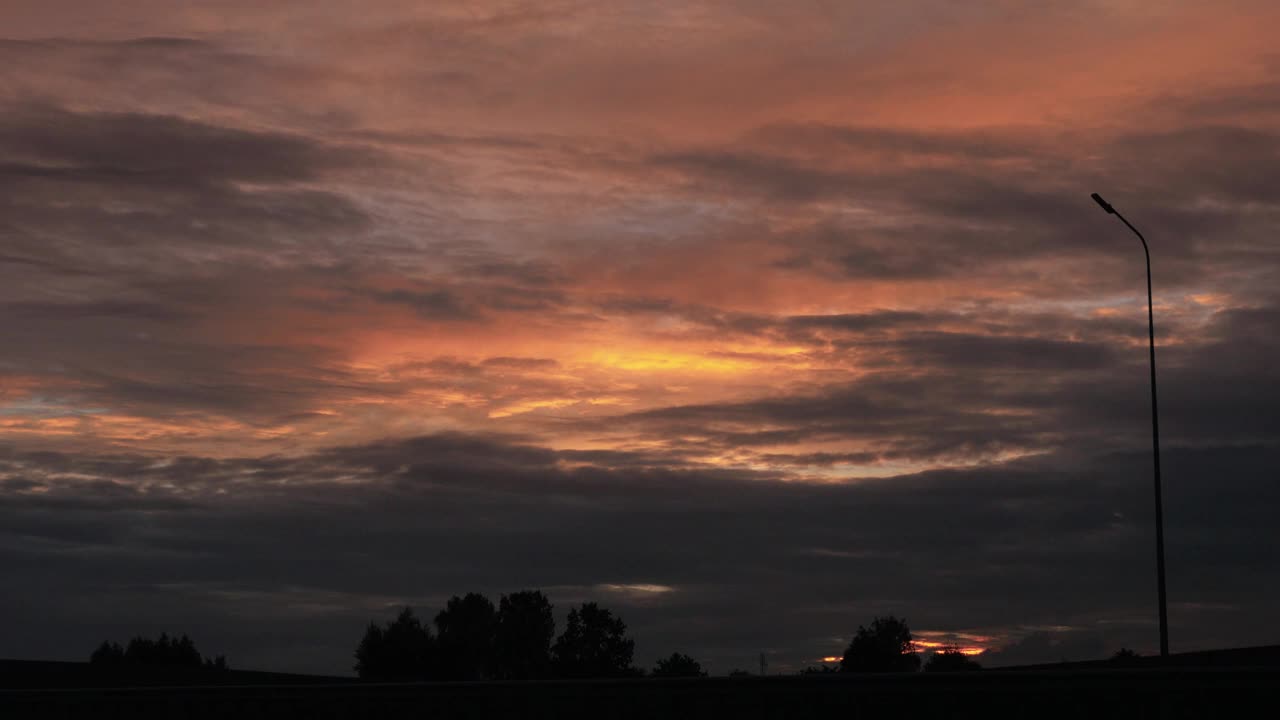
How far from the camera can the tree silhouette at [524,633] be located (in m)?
108

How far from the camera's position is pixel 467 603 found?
375ft

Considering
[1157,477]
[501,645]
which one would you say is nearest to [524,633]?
[501,645]

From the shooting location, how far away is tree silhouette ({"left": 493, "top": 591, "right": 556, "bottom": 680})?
10812 cm

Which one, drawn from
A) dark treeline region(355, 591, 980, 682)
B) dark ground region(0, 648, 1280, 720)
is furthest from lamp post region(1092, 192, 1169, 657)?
dark treeline region(355, 591, 980, 682)

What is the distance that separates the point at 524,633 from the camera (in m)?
114

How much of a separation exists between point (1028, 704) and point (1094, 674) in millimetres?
1239

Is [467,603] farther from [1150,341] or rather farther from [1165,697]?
[1165,697]

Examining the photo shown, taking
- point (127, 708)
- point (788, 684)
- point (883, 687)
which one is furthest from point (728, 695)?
point (127, 708)

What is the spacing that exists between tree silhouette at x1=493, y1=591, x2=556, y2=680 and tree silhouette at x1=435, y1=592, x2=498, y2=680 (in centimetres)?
81

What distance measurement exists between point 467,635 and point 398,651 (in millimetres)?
8854

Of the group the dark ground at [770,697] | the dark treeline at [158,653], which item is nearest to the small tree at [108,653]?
the dark treeline at [158,653]

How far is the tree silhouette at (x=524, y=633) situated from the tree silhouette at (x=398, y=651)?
5.98 metres

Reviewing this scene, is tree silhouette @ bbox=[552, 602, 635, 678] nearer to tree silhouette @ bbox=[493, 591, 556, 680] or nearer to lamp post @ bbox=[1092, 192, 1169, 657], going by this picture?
tree silhouette @ bbox=[493, 591, 556, 680]

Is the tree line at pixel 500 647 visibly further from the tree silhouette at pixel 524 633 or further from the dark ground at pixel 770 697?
the dark ground at pixel 770 697
